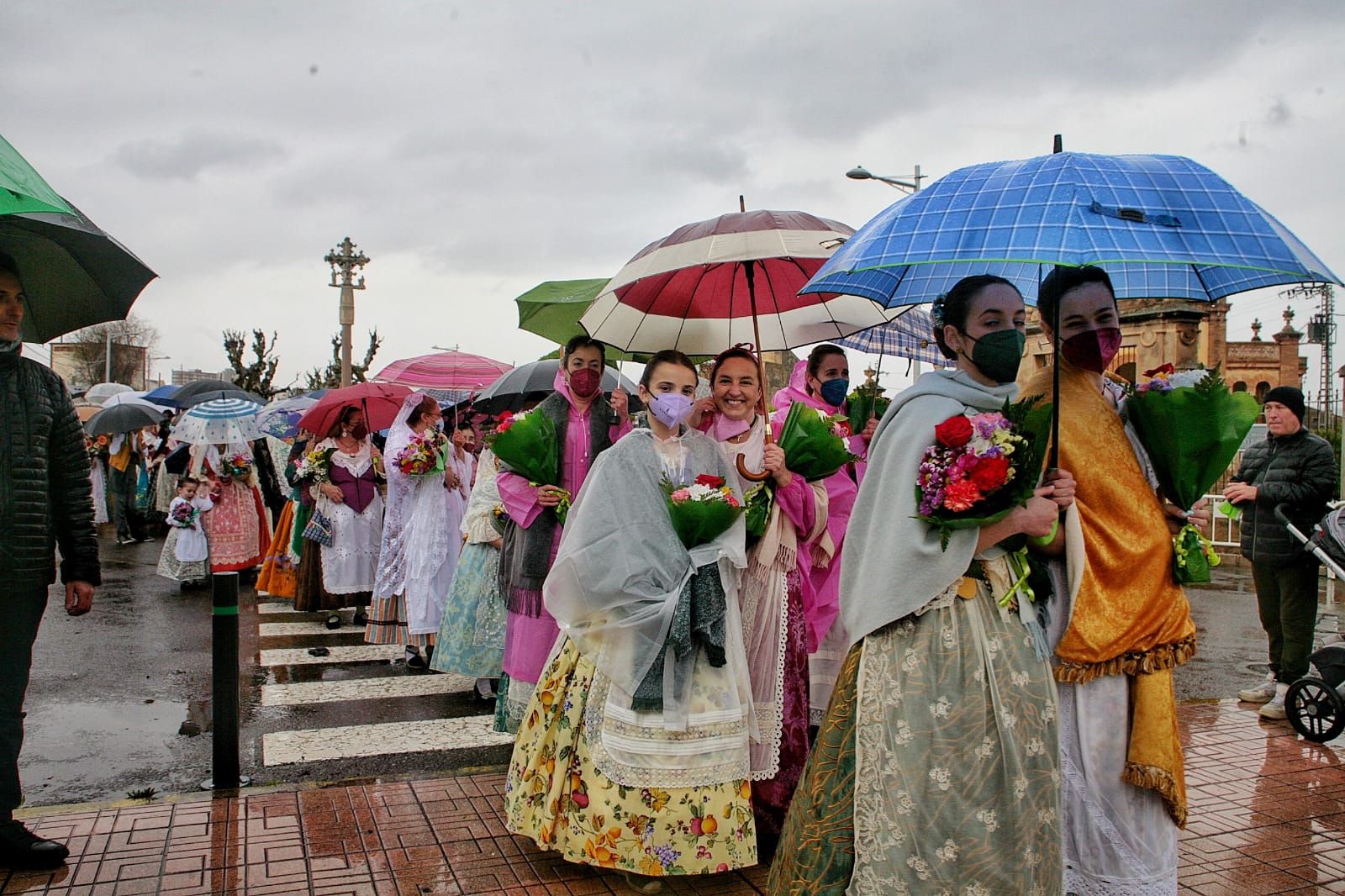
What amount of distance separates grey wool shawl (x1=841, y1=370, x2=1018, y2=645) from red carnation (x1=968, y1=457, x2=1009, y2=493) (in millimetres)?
166

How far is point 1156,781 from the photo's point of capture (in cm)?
324

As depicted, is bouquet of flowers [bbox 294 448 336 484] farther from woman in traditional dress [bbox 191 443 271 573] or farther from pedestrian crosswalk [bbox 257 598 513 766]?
woman in traditional dress [bbox 191 443 271 573]

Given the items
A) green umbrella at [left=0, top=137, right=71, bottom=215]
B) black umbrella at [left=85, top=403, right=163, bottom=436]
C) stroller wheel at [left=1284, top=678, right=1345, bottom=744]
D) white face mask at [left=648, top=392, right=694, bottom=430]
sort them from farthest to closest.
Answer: black umbrella at [left=85, top=403, right=163, bottom=436], stroller wheel at [left=1284, top=678, right=1345, bottom=744], white face mask at [left=648, top=392, right=694, bottom=430], green umbrella at [left=0, top=137, right=71, bottom=215]

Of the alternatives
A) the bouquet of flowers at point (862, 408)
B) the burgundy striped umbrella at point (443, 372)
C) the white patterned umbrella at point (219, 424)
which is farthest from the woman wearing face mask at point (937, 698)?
the white patterned umbrella at point (219, 424)

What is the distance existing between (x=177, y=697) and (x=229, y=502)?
464cm

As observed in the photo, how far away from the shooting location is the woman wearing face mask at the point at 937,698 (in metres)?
3.07

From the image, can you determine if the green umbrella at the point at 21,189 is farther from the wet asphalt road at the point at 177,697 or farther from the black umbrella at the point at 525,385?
the black umbrella at the point at 525,385

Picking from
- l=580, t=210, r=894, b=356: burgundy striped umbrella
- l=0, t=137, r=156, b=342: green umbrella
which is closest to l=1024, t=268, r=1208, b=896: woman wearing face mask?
l=580, t=210, r=894, b=356: burgundy striped umbrella

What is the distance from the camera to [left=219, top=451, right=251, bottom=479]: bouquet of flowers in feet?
39.0

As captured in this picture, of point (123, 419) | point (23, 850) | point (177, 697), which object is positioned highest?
point (123, 419)

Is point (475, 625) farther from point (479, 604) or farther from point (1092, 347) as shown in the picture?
point (1092, 347)

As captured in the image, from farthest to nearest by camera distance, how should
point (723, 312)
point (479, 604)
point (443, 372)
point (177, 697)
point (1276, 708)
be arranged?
point (443, 372) → point (177, 697) → point (479, 604) → point (1276, 708) → point (723, 312)

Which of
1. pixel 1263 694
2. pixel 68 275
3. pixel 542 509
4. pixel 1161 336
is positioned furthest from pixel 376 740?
pixel 1161 336

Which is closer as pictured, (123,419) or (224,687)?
(224,687)
